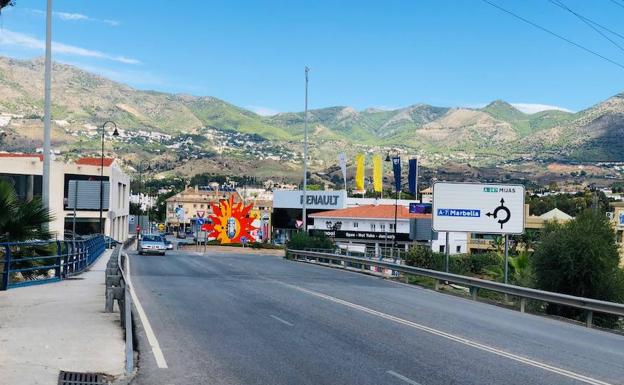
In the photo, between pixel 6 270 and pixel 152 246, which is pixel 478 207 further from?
pixel 152 246

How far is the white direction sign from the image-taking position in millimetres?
33438

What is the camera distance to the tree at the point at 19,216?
1958 cm

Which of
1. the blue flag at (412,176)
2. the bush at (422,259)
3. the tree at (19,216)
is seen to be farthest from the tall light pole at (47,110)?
the blue flag at (412,176)

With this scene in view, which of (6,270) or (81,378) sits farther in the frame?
(6,270)

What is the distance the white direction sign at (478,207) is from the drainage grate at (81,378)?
25.1 m

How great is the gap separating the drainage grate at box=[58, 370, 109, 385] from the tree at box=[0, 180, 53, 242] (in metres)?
11.0

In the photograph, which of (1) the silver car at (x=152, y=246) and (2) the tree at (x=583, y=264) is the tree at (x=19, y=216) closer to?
(2) the tree at (x=583, y=264)

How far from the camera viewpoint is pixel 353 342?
536 inches

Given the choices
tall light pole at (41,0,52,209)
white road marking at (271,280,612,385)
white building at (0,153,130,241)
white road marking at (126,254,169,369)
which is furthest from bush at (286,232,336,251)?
white road marking at (126,254,169,369)

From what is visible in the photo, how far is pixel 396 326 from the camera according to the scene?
16.2 m

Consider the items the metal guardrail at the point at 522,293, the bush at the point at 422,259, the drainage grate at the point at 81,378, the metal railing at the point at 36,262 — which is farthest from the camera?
the bush at the point at 422,259

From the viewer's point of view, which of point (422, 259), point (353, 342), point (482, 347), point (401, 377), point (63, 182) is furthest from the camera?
point (63, 182)

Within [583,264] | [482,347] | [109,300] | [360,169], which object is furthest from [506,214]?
[360,169]

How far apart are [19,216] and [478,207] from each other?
2018cm
